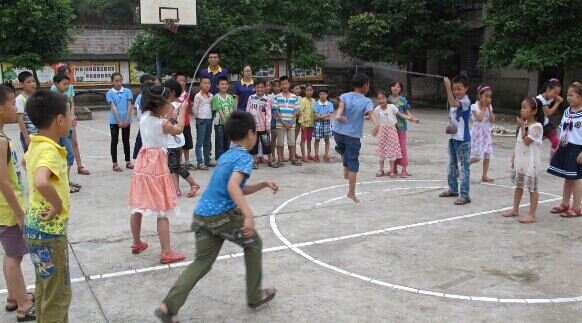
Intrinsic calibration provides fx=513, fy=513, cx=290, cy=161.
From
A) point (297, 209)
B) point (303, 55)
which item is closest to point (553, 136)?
point (297, 209)

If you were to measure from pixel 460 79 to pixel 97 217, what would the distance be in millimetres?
4916

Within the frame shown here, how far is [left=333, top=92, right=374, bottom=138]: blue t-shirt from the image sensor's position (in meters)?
6.39

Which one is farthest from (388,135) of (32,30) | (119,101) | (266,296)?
(32,30)

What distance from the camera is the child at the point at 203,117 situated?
9.11 meters

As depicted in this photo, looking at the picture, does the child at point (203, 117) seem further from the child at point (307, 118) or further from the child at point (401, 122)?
the child at point (401, 122)

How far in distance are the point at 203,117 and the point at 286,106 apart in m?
1.59

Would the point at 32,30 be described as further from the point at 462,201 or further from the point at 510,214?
the point at 510,214

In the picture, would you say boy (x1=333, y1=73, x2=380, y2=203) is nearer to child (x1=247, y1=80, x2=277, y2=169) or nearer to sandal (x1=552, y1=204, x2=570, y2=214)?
sandal (x1=552, y1=204, x2=570, y2=214)

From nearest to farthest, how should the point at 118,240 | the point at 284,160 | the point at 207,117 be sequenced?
the point at 118,240, the point at 207,117, the point at 284,160

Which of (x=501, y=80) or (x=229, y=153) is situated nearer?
(x=229, y=153)

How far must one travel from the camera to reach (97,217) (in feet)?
20.4

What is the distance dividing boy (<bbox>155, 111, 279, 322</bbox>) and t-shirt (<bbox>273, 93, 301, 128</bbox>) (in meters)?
6.03

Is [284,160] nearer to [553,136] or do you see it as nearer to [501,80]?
[553,136]

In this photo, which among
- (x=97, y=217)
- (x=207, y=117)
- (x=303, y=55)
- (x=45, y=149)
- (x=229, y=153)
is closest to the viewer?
(x=45, y=149)
